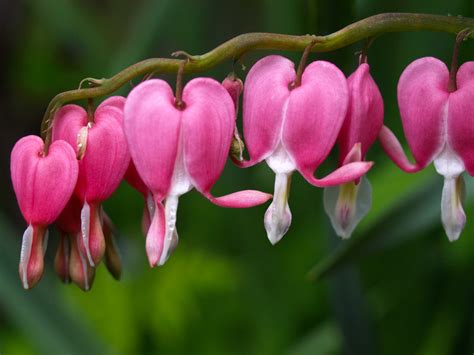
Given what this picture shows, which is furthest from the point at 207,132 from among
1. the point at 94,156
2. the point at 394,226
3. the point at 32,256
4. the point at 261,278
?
the point at 261,278

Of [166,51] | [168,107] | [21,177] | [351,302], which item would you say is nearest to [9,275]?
[351,302]

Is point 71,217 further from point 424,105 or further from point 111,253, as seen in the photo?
point 424,105

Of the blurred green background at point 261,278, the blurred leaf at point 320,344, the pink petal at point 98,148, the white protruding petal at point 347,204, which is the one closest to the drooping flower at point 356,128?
the white protruding petal at point 347,204

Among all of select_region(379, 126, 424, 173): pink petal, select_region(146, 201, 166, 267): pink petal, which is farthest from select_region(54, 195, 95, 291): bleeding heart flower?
select_region(379, 126, 424, 173): pink petal

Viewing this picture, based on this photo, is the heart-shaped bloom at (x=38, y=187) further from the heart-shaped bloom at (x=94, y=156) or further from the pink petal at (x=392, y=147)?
the pink petal at (x=392, y=147)

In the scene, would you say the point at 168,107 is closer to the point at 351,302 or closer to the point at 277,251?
the point at 351,302

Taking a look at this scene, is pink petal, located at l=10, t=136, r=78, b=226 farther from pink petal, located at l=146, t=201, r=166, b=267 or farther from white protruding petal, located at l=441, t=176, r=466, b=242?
white protruding petal, located at l=441, t=176, r=466, b=242

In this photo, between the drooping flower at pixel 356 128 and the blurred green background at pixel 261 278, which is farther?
the blurred green background at pixel 261 278
